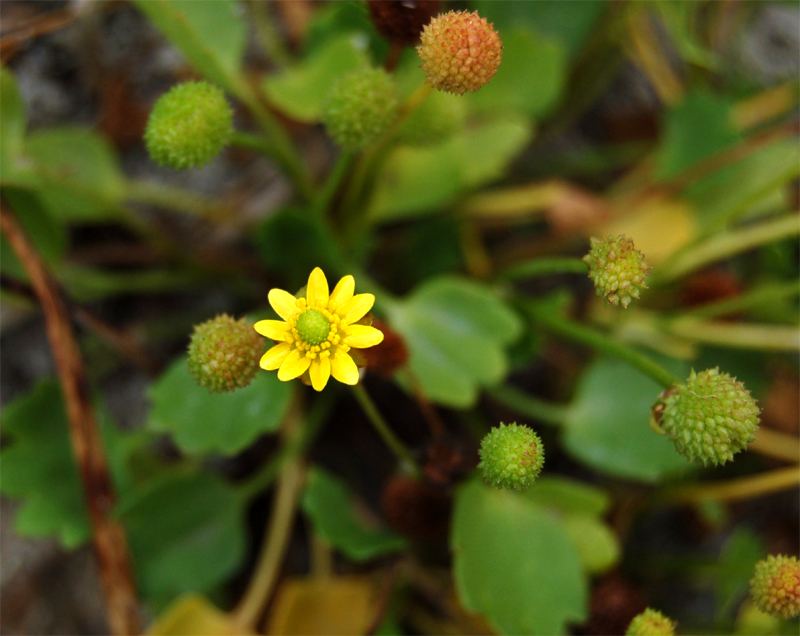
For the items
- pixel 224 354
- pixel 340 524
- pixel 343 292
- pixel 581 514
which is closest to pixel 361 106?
pixel 343 292

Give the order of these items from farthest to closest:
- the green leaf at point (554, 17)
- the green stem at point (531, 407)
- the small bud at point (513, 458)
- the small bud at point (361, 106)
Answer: the green leaf at point (554, 17) → the green stem at point (531, 407) → the small bud at point (361, 106) → the small bud at point (513, 458)

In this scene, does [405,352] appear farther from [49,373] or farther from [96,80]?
[96,80]

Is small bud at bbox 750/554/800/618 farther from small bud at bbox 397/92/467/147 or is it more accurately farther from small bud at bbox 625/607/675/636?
small bud at bbox 397/92/467/147

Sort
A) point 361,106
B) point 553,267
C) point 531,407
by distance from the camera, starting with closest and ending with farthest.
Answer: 1. point 361,106
2. point 553,267
3. point 531,407

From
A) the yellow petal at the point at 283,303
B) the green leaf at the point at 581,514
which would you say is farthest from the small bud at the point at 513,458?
the green leaf at the point at 581,514

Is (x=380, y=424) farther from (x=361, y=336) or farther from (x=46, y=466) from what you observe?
(x=46, y=466)

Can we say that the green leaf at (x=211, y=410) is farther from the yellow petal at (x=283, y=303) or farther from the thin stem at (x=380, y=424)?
the yellow petal at (x=283, y=303)

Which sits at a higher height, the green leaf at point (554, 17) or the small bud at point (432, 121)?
the green leaf at point (554, 17)
